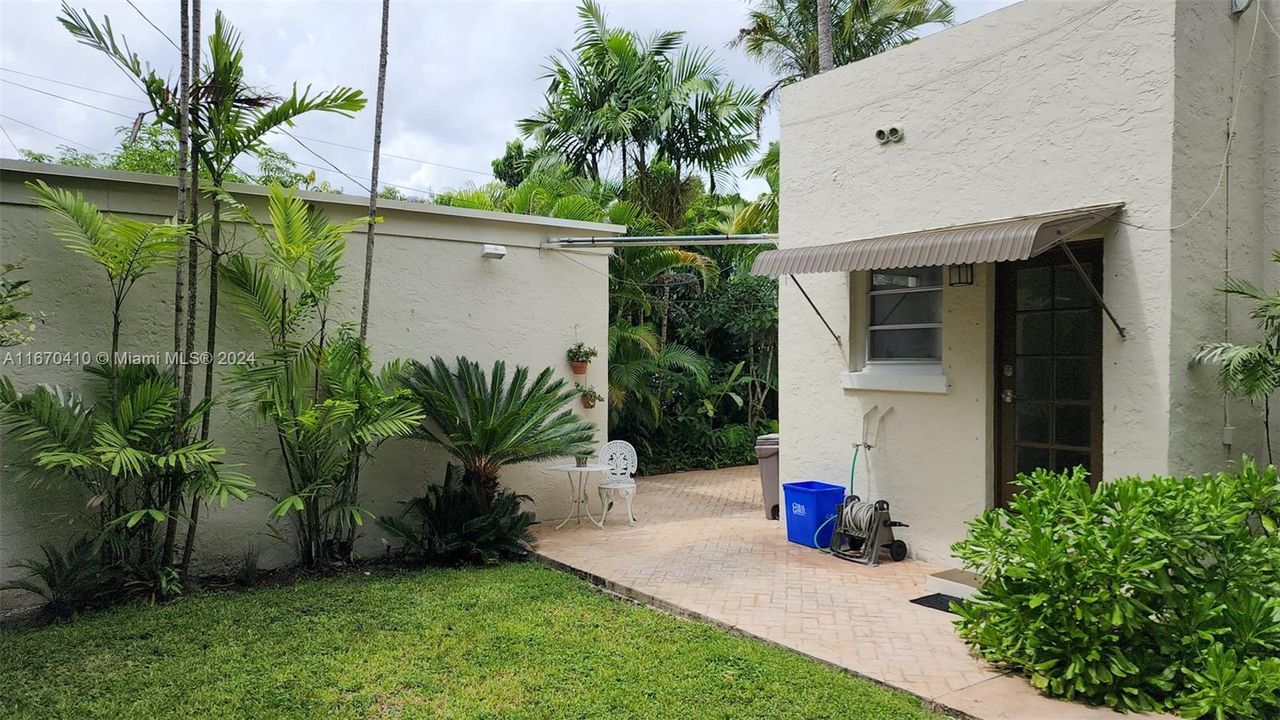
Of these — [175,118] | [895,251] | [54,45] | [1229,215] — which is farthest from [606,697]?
[54,45]

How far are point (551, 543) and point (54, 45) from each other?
6.01 metres

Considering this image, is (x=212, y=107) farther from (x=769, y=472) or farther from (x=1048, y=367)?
(x=1048, y=367)

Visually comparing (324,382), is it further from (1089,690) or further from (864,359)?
(1089,690)

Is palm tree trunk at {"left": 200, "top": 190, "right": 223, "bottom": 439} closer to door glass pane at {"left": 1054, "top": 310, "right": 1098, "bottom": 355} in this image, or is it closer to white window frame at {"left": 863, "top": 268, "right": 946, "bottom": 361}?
white window frame at {"left": 863, "top": 268, "right": 946, "bottom": 361}

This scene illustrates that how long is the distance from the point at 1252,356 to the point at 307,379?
713 centimetres

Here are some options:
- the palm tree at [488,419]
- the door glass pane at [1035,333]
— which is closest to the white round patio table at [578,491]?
the palm tree at [488,419]

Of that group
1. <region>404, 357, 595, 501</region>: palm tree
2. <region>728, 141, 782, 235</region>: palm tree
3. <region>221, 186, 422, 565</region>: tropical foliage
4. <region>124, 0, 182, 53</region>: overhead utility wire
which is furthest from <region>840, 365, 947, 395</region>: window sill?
<region>124, 0, 182, 53</region>: overhead utility wire

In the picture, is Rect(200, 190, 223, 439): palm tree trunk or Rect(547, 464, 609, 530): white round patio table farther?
Rect(547, 464, 609, 530): white round patio table

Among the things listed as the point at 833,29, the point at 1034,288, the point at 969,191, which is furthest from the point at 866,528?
the point at 833,29

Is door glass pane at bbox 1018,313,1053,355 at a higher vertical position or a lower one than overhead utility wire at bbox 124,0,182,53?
lower

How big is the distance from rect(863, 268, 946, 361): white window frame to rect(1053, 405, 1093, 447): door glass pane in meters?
1.07

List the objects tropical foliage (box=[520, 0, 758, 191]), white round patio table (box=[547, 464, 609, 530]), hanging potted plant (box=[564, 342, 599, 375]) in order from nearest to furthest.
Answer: white round patio table (box=[547, 464, 609, 530]), hanging potted plant (box=[564, 342, 599, 375]), tropical foliage (box=[520, 0, 758, 191])

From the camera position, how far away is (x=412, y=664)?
4.74 m

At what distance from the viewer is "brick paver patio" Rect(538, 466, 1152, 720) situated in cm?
438
